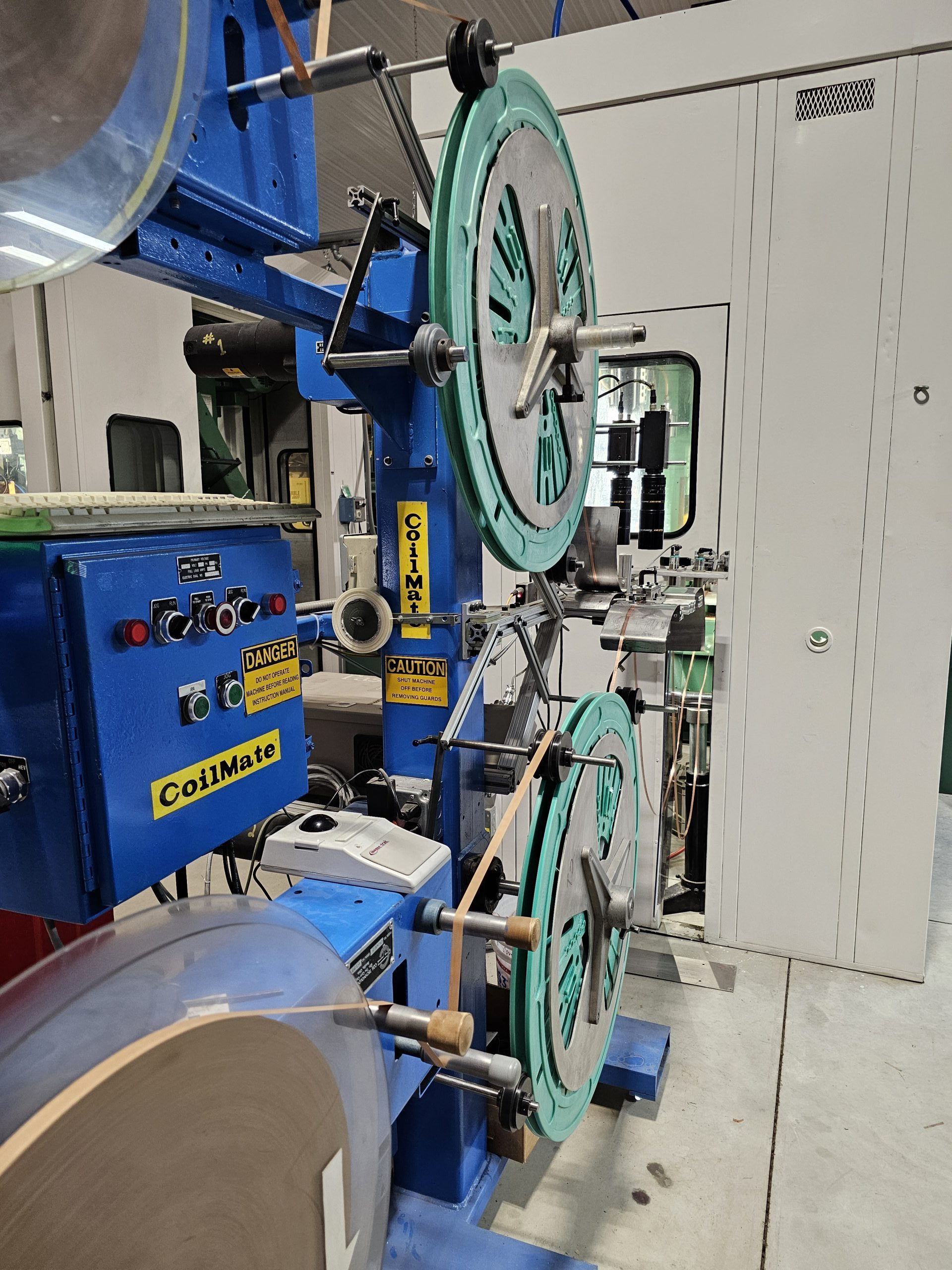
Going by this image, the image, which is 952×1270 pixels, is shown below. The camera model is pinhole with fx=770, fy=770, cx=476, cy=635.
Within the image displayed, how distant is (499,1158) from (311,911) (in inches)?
42.4

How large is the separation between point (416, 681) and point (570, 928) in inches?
21.3

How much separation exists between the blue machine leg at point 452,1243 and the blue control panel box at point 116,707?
41.0 inches

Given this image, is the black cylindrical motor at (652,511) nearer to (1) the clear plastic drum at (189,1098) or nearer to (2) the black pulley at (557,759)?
(2) the black pulley at (557,759)

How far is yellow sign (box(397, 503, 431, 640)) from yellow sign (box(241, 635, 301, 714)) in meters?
0.33

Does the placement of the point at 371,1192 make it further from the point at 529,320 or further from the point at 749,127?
the point at 749,127

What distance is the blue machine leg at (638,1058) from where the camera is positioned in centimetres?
197

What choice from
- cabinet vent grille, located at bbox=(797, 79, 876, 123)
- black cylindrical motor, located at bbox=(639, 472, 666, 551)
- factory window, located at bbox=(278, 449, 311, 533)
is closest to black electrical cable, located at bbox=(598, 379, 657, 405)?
black cylindrical motor, located at bbox=(639, 472, 666, 551)

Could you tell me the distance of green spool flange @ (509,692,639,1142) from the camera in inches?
46.2

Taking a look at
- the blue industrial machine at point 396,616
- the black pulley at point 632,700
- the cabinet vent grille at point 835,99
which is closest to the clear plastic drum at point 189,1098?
the blue industrial machine at point 396,616

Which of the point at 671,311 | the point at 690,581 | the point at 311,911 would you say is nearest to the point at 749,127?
the point at 671,311

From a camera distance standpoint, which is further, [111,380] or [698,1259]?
[111,380]

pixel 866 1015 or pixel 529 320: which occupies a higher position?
pixel 529 320

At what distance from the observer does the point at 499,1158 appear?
169cm

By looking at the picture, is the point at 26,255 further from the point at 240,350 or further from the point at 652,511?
the point at 652,511
